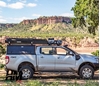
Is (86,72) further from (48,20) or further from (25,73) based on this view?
(48,20)

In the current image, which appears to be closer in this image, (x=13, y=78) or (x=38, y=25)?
(x=13, y=78)

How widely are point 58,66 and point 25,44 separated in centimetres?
198

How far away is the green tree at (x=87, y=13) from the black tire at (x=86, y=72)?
26.9ft

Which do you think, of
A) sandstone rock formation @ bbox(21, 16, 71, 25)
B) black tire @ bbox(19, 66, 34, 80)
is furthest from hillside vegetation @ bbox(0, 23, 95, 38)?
black tire @ bbox(19, 66, 34, 80)

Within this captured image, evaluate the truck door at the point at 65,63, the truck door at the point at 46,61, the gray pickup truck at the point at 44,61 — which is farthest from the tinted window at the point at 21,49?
the truck door at the point at 65,63

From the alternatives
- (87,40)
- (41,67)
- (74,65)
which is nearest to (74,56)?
(74,65)

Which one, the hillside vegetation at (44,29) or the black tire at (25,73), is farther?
the hillside vegetation at (44,29)

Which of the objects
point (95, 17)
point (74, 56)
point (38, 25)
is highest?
point (38, 25)

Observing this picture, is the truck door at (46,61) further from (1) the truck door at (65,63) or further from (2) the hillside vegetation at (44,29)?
(2) the hillside vegetation at (44,29)

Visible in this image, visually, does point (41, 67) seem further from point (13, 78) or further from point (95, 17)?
point (95, 17)

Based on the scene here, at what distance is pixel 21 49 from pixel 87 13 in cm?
1141

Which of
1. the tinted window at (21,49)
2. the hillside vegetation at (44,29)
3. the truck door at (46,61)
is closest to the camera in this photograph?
the tinted window at (21,49)

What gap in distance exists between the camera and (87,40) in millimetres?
67812

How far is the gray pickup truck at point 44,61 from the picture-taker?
14.3 m
